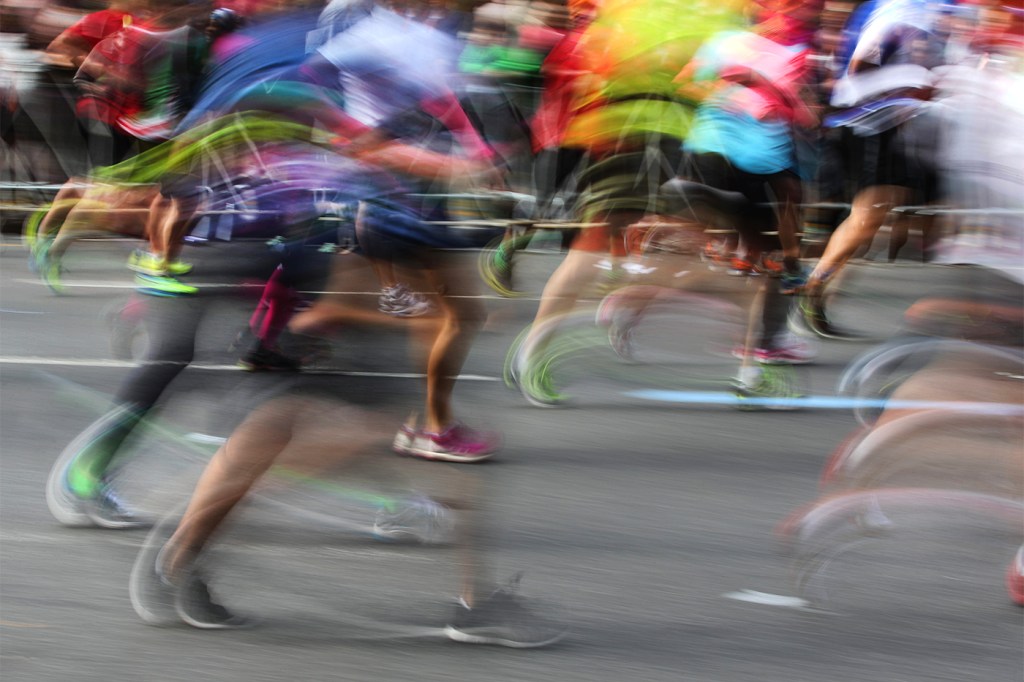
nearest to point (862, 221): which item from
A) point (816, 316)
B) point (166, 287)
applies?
point (816, 316)

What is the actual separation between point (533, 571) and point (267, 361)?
109cm

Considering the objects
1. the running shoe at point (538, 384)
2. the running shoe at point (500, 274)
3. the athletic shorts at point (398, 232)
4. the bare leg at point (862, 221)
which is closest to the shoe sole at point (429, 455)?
the athletic shorts at point (398, 232)

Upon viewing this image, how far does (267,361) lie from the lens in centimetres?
322

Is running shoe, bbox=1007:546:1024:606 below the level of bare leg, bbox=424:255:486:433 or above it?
below

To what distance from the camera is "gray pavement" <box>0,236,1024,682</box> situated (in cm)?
322

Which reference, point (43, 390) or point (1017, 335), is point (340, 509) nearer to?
point (1017, 335)

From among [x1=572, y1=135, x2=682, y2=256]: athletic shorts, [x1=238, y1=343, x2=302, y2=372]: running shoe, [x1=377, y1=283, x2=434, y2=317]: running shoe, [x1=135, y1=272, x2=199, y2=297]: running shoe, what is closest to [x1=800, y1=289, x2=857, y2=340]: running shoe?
[x1=572, y1=135, x2=682, y2=256]: athletic shorts

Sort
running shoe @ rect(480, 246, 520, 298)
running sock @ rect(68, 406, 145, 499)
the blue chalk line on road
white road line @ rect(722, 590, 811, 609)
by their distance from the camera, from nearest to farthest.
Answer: white road line @ rect(722, 590, 811, 609), running sock @ rect(68, 406, 145, 499), the blue chalk line on road, running shoe @ rect(480, 246, 520, 298)

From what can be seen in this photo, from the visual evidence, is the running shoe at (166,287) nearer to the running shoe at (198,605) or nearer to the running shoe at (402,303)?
the running shoe at (402,303)

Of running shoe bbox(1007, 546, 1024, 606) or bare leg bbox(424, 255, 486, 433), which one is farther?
bare leg bbox(424, 255, 486, 433)

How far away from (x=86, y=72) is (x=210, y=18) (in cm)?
197

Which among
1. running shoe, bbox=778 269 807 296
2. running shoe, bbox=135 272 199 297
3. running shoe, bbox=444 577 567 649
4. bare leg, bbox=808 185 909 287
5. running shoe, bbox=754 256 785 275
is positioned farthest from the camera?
bare leg, bbox=808 185 909 287

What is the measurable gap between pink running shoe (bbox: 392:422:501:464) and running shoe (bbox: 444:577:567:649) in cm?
123

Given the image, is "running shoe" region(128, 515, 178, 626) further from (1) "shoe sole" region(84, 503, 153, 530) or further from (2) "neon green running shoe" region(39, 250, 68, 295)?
(2) "neon green running shoe" region(39, 250, 68, 295)
